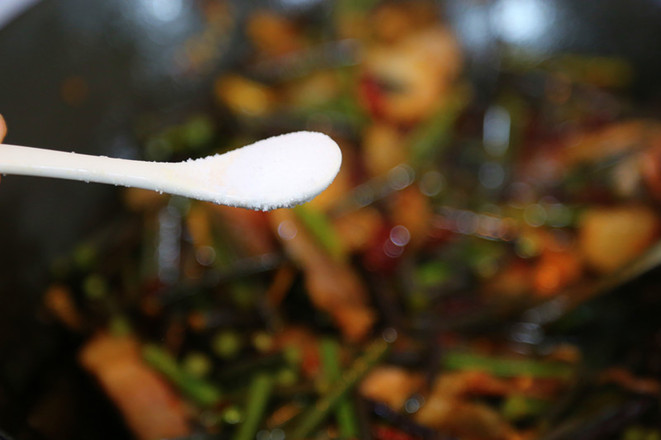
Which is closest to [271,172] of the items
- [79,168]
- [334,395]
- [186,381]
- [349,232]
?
[79,168]

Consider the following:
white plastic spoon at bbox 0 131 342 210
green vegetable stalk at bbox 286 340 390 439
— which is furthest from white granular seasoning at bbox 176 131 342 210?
green vegetable stalk at bbox 286 340 390 439

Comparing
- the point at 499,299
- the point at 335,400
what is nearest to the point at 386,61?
the point at 499,299

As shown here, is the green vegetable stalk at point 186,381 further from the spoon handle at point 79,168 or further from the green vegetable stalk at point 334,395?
the spoon handle at point 79,168

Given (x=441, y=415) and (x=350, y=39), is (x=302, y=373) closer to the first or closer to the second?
(x=441, y=415)

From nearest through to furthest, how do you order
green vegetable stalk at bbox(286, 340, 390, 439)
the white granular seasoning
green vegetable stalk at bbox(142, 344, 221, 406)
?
the white granular seasoning, green vegetable stalk at bbox(286, 340, 390, 439), green vegetable stalk at bbox(142, 344, 221, 406)

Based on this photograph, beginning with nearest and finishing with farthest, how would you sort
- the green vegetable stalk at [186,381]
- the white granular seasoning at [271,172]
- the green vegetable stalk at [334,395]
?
the white granular seasoning at [271,172]
the green vegetable stalk at [334,395]
the green vegetable stalk at [186,381]

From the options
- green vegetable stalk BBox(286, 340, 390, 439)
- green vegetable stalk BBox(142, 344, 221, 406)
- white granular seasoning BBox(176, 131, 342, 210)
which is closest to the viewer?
white granular seasoning BBox(176, 131, 342, 210)

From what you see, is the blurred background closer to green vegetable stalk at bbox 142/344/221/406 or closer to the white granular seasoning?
green vegetable stalk at bbox 142/344/221/406

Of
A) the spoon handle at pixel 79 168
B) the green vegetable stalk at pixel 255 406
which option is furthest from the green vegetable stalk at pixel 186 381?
the spoon handle at pixel 79 168
